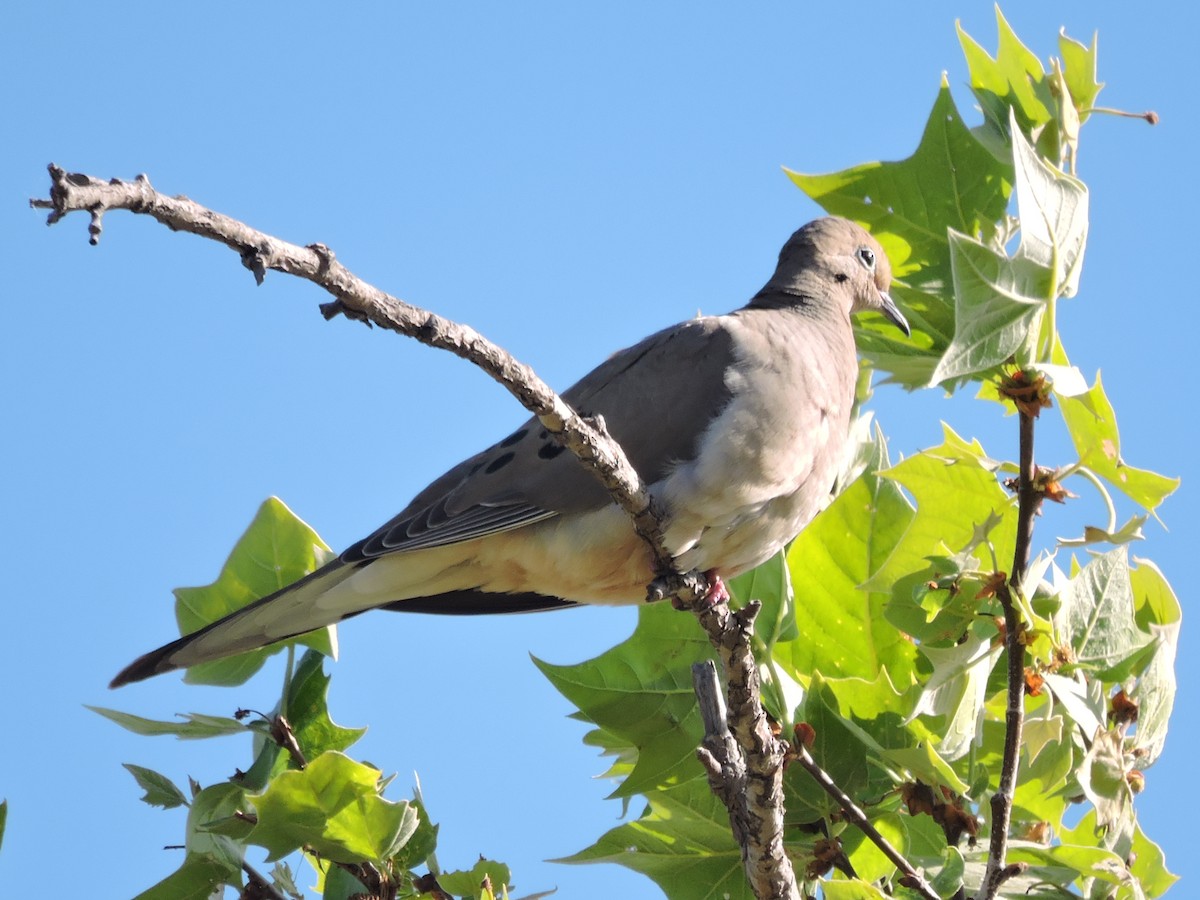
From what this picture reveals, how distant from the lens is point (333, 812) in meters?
2.77

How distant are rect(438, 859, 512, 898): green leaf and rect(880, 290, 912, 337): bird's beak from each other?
170cm

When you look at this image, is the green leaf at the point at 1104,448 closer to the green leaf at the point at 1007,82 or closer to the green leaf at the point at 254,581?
the green leaf at the point at 1007,82

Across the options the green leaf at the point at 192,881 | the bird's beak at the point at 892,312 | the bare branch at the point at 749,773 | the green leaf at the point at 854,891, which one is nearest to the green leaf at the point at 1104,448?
the bare branch at the point at 749,773

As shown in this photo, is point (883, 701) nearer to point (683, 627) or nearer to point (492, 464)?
point (683, 627)

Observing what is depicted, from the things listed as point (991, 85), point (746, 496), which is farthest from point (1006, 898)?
point (991, 85)

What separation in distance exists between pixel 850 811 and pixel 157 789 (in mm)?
1448

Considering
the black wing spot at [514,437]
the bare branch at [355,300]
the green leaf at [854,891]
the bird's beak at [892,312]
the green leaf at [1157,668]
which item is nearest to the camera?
the bare branch at [355,300]

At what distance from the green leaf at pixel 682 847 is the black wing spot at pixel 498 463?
1055 mm

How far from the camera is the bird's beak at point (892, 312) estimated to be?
3749mm

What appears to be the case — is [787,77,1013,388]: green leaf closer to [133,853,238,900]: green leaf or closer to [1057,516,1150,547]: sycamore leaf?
[1057,516,1150,547]: sycamore leaf

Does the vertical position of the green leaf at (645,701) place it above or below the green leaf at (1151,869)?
above

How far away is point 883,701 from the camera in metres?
2.96

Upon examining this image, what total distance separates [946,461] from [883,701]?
53 cm

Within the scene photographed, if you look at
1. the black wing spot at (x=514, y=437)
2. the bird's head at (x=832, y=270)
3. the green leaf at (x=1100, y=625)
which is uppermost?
the bird's head at (x=832, y=270)
